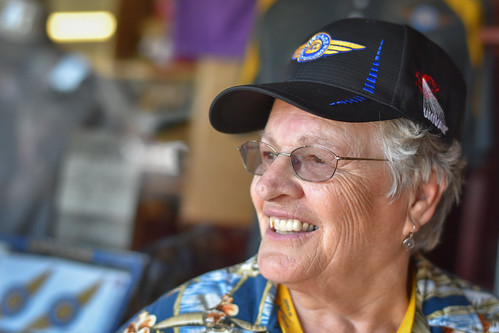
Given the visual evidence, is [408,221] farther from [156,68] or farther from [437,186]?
[156,68]

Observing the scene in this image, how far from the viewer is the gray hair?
1.34 meters

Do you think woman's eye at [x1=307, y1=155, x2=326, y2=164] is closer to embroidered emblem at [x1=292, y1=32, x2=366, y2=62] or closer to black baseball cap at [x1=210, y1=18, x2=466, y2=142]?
black baseball cap at [x1=210, y1=18, x2=466, y2=142]

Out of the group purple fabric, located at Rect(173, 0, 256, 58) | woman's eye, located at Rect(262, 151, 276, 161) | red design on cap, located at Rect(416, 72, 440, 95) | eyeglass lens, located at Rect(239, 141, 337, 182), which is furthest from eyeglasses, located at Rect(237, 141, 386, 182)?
purple fabric, located at Rect(173, 0, 256, 58)

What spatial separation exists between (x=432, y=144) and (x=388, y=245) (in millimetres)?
284

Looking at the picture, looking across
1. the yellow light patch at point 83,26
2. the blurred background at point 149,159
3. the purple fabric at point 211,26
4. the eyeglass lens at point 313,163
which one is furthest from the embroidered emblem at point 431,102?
the yellow light patch at point 83,26

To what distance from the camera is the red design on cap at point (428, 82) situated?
1.33 meters

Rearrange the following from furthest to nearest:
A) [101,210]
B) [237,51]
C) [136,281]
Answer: [237,51] < [101,210] < [136,281]

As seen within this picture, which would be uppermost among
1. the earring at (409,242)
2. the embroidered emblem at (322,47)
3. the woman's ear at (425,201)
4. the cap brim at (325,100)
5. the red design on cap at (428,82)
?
the embroidered emblem at (322,47)

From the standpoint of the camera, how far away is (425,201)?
147 centimetres

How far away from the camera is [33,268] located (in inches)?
92.9

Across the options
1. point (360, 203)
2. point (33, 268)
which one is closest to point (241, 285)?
point (360, 203)

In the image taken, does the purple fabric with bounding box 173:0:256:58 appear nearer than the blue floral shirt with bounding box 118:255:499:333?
No

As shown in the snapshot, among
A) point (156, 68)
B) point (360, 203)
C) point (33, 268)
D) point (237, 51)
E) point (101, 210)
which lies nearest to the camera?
point (360, 203)

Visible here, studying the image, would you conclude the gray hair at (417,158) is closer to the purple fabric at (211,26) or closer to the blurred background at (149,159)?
the blurred background at (149,159)
